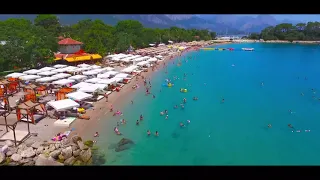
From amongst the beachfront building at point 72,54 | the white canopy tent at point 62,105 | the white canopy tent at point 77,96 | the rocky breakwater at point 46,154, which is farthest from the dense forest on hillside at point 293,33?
the rocky breakwater at point 46,154

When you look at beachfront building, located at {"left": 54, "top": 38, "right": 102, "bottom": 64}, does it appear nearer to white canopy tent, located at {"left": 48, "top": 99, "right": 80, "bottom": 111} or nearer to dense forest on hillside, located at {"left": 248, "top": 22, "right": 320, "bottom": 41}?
white canopy tent, located at {"left": 48, "top": 99, "right": 80, "bottom": 111}

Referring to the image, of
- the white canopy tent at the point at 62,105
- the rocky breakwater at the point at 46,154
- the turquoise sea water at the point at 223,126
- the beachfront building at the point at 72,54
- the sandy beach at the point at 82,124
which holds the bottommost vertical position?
the turquoise sea water at the point at 223,126

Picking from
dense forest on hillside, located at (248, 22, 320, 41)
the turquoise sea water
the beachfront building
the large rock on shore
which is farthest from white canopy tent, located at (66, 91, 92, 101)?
dense forest on hillside, located at (248, 22, 320, 41)

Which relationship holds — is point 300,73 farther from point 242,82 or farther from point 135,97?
point 135,97

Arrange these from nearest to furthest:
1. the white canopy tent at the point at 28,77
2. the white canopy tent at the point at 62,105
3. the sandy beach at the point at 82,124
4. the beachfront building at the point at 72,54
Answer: the sandy beach at the point at 82,124
the white canopy tent at the point at 62,105
the white canopy tent at the point at 28,77
the beachfront building at the point at 72,54

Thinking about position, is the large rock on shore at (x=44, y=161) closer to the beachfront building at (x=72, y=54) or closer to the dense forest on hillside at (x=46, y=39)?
the dense forest on hillside at (x=46, y=39)

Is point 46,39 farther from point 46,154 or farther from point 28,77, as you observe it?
point 46,154
